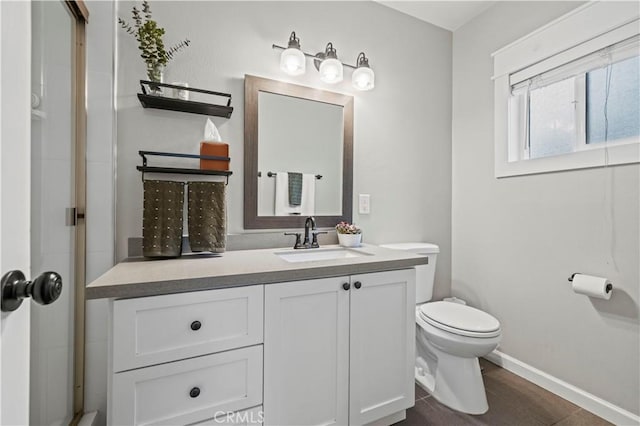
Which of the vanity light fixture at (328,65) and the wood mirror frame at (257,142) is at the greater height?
the vanity light fixture at (328,65)

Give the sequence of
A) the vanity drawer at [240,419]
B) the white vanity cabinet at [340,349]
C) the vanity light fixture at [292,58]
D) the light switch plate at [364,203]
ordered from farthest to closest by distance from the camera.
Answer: the light switch plate at [364,203], the vanity light fixture at [292,58], the white vanity cabinet at [340,349], the vanity drawer at [240,419]

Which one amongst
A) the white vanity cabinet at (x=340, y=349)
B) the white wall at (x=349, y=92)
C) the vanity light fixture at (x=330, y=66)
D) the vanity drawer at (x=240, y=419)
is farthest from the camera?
the vanity light fixture at (x=330, y=66)

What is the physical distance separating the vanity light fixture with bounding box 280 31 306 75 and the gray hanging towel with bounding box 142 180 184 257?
3.04ft

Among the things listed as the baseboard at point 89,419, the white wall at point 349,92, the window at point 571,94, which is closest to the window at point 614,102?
the window at point 571,94

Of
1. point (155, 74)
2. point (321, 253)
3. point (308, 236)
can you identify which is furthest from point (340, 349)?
point (155, 74)

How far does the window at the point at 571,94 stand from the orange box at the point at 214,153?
1.83 metres

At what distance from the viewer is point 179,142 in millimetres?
1477

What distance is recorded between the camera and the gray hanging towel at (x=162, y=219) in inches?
49.2

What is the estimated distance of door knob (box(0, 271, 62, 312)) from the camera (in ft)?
1.55

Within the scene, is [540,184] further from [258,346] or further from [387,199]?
[258,346]

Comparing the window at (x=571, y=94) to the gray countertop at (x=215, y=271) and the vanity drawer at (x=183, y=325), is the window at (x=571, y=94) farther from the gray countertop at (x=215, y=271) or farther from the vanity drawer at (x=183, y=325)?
the vanity drawer at (x=183, y=325)

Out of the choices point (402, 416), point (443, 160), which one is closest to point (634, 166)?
point (443, 160)

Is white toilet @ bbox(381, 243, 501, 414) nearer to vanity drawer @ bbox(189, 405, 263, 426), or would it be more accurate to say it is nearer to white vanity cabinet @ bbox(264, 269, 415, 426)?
white vanity cabinet @ bbox(264, 269, 415, 426)

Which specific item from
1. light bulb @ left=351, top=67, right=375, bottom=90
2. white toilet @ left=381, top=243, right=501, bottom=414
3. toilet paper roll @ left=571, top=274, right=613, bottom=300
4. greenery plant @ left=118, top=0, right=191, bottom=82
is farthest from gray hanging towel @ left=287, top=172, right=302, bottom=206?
toilet paper roll @ left=571, top=274, right=613, bottom=300
